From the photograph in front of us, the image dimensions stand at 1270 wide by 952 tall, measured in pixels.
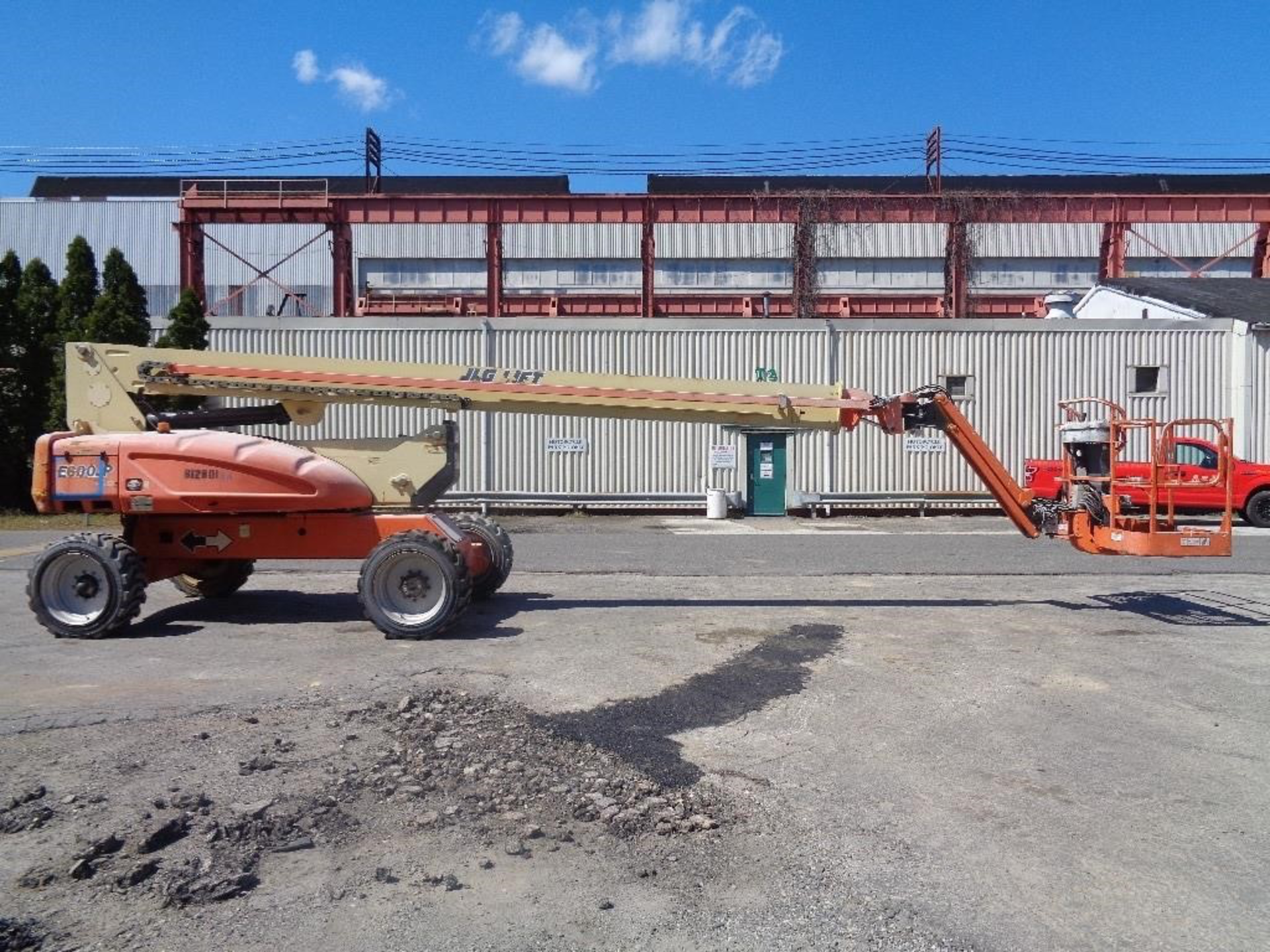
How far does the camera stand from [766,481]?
24031 mm

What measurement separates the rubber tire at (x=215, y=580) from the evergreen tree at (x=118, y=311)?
1451 centimetres

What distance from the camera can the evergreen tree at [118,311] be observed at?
23547 millimetres

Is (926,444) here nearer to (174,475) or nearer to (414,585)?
(414,585)

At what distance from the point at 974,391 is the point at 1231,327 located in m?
6.13

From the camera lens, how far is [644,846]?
4539mm

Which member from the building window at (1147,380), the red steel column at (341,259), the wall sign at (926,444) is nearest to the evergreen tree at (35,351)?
the red steel column at (341,259)

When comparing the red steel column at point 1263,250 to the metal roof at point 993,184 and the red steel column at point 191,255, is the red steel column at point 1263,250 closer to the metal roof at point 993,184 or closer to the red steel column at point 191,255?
the metal roof at point 993,184

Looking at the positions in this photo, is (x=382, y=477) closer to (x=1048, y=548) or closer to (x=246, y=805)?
(x=246, y=805)

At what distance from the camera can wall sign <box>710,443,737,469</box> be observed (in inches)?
939

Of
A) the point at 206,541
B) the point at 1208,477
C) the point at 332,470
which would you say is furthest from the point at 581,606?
the point at 1208,477

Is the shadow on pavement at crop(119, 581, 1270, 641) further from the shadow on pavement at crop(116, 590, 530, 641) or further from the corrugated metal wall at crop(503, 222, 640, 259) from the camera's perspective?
the corrugated metal wall at crop(503, 222, 640, 259)

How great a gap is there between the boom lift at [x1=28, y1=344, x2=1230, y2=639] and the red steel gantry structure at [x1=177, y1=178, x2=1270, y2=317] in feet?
72.0

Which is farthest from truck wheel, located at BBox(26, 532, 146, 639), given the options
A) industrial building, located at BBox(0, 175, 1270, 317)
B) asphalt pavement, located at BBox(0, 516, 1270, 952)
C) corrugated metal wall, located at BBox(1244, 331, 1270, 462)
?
corrugated metal wall, located at BBox(1244, 331, 1270, 462)

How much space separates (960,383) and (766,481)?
5133 mm
